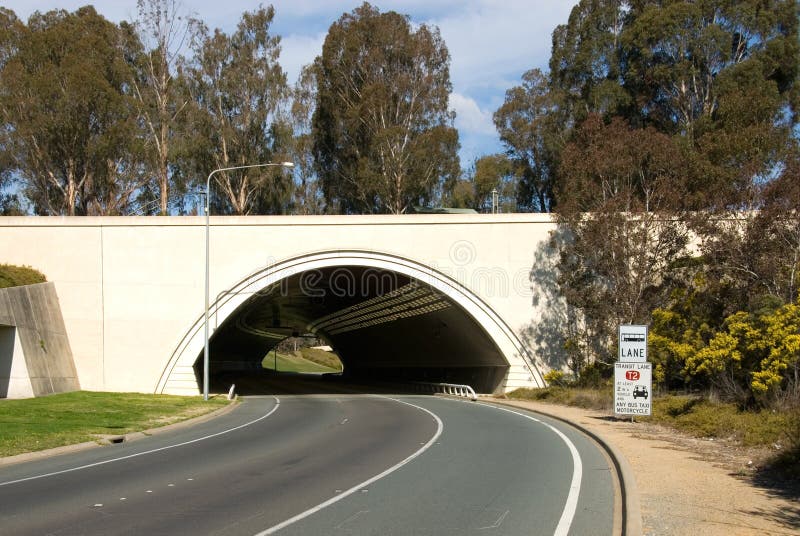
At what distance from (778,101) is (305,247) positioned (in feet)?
87.9

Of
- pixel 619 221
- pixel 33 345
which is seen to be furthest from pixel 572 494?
pixel 33 345

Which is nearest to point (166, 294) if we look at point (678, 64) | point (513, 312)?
point (513, 312)

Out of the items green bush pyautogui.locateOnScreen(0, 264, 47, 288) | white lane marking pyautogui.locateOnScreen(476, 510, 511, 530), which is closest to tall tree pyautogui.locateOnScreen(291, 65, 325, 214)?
green bush pyautogui.locateOnScreen(0, 264, 47, 288)

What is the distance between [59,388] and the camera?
31594 mm

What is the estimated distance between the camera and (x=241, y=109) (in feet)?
175

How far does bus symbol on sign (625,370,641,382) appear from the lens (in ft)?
65.6

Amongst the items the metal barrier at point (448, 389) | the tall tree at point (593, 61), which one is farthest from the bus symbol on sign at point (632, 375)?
the tall tree at point (593, 61)

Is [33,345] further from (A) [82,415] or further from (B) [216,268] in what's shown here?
(A) [82,415]

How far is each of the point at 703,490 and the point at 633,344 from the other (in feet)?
33.8

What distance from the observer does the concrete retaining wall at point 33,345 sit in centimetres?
2797

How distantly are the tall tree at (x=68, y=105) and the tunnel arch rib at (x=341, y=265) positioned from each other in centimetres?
1996

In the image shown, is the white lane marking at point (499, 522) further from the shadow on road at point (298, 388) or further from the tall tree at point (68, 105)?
the tall tree at point (68, 105)

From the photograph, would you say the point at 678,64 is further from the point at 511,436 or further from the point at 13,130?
the point at 13,130

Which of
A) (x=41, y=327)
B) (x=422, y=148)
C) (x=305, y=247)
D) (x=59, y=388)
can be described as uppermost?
(x=422, y=148)
